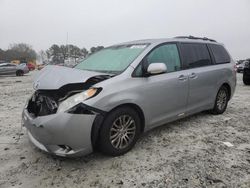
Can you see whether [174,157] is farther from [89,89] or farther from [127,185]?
[89,89]

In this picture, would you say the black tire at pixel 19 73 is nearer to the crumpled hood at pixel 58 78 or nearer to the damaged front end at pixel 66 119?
the crumpled hood at pixel 58 78

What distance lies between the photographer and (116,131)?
11.1 feet

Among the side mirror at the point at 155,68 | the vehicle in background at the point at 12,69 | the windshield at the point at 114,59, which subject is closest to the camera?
the side mirror at the point at 155,68

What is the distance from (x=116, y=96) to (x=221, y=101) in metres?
3.30

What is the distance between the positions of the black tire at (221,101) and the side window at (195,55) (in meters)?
0.80

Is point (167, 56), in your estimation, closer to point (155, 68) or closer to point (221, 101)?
point (155, 68)

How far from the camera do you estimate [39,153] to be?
361 cm

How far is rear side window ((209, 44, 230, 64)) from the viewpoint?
5410 mm

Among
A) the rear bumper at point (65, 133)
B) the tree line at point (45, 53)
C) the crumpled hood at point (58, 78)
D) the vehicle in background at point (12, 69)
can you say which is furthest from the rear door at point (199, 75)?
the tree line at point (45, 53)

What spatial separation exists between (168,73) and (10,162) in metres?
2.71

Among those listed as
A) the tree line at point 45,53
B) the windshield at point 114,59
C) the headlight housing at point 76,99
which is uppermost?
the tree line at point 45,53

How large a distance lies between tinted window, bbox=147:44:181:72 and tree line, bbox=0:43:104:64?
5156cm

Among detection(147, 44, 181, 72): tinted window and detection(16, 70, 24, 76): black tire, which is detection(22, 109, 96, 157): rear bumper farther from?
detection(16, 70, 24, 76): black tire

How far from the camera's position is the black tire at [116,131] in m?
3.20
